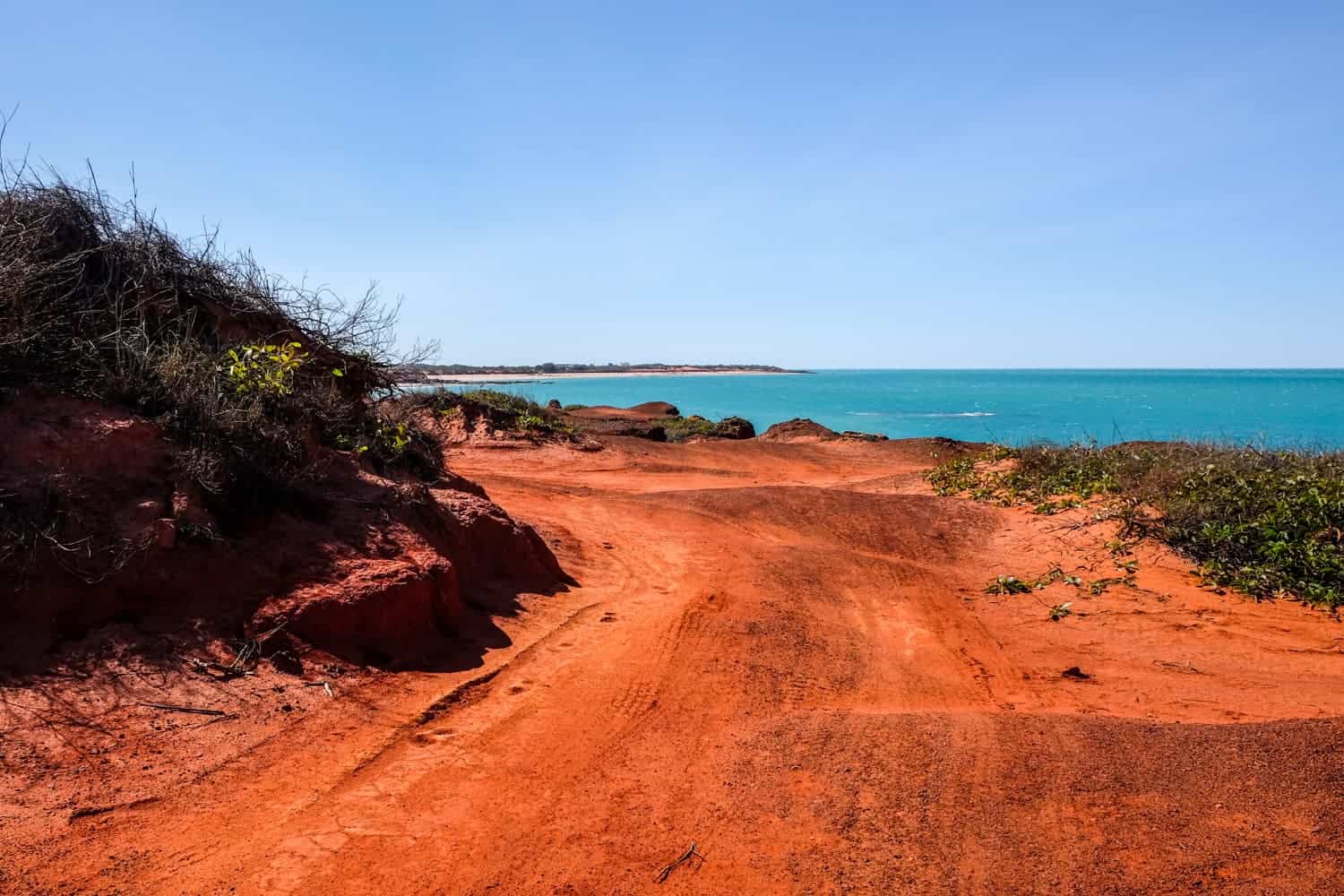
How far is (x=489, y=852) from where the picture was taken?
333 centimetres

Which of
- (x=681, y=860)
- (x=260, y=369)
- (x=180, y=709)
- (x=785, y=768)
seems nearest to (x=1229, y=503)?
(x=785, y=768)

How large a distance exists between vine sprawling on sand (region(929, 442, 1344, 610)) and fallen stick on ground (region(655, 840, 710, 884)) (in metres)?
7.40

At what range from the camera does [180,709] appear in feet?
13.7

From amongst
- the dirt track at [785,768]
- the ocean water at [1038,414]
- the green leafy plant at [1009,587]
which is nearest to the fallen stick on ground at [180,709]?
the dirt track at [785,768]

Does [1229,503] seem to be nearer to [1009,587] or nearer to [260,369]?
[1009,587]

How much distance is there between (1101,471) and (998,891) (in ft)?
34.9

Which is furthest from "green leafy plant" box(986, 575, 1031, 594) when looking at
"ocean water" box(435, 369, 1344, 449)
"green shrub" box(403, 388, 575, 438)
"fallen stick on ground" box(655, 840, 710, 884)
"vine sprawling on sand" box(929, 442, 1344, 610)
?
"ocean water" box(435, 369, 1344, 449)

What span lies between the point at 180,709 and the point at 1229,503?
10279 millimetres

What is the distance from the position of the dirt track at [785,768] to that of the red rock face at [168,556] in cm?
64

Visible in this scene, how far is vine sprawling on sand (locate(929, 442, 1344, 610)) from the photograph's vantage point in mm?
8250

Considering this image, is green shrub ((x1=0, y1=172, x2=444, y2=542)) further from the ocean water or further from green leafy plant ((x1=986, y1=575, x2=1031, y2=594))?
the ocean water

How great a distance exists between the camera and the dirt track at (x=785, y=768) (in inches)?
124

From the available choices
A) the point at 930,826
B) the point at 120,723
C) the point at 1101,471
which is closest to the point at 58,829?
the point at 120,723

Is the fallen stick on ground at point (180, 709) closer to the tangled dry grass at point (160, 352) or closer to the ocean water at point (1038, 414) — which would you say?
the tangled dry grass at point (160, 352)
